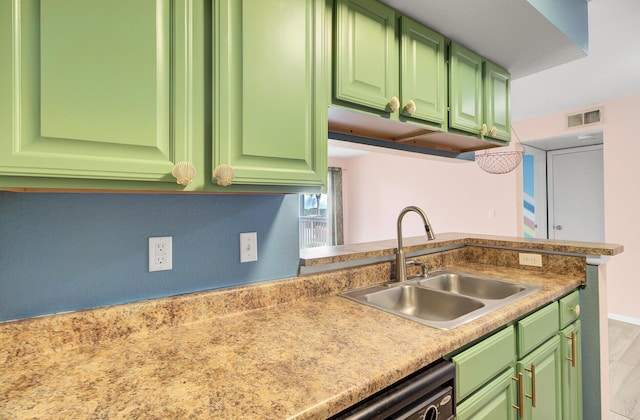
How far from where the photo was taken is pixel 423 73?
150 centimetres

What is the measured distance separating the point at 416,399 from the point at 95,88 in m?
1.08

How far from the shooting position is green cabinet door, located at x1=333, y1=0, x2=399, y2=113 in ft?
3.96

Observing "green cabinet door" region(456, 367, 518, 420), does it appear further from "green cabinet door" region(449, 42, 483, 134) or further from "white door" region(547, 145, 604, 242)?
"white door" region(547, 145, 604, 242)

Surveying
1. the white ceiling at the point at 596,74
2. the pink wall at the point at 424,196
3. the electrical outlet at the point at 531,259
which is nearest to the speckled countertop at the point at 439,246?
the electrical outlet at the point at 531,259

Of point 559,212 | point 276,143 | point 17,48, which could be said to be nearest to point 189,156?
point 276,143

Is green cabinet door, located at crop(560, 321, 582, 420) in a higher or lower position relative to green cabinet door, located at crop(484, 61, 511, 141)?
lower

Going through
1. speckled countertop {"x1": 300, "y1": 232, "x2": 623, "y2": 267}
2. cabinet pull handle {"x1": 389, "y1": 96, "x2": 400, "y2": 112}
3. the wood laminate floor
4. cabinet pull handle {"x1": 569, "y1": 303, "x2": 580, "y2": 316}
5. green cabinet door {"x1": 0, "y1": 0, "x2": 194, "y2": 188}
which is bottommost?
the wood laminate floor

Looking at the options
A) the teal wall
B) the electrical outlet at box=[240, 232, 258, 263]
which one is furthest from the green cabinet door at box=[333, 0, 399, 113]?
the electrical outlet at box=[240, 232, 258, 263]

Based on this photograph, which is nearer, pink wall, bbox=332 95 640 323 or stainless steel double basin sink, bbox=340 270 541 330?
stainless steel double basin sink, bbox=340 270 541 330

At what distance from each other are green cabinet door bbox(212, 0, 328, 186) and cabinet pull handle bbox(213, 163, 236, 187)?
0.08 feet

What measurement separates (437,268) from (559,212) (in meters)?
3.53

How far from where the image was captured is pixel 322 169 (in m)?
1.09

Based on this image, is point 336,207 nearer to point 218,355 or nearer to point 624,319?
point 624,319

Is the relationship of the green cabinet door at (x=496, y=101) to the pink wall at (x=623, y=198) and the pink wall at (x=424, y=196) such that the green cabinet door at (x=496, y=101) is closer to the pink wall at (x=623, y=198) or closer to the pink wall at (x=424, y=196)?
the pink wall at (x=424, y=196)
